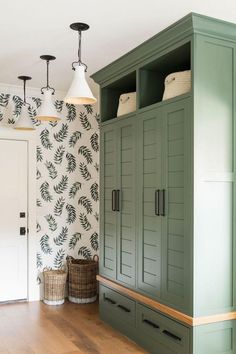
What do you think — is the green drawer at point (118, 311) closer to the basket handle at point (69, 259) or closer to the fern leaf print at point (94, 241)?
the basket handle at point (69, 259)

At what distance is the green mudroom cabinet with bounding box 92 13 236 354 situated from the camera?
9.67 feet

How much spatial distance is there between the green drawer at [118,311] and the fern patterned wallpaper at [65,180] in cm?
111

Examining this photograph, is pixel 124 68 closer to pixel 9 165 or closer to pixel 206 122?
pixel 206 122

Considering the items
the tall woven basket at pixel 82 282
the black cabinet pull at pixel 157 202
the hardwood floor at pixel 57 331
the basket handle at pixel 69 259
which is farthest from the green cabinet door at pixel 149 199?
the basket handle at pixel 69 259

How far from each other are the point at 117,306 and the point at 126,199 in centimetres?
108

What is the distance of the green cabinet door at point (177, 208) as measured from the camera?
2.98m

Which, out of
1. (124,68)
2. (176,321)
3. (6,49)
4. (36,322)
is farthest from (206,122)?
(36,322)

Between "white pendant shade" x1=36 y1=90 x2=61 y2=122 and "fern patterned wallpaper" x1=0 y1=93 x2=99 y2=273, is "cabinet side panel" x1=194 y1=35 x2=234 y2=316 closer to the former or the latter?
"white pendant shade" x1=36 y1=90 x2=61 y2=122

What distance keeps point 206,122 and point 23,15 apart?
1.55 metres

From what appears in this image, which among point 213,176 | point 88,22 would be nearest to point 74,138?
point 88,22

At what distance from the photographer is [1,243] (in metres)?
4.89

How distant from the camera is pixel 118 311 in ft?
13.0

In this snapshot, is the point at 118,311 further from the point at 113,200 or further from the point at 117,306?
the point at 113,200

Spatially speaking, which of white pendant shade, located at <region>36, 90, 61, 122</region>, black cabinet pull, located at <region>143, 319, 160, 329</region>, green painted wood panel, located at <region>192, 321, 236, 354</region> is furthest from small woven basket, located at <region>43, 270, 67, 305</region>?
green painted wood panel, located at <region>192, 321, 236, 354</region>
